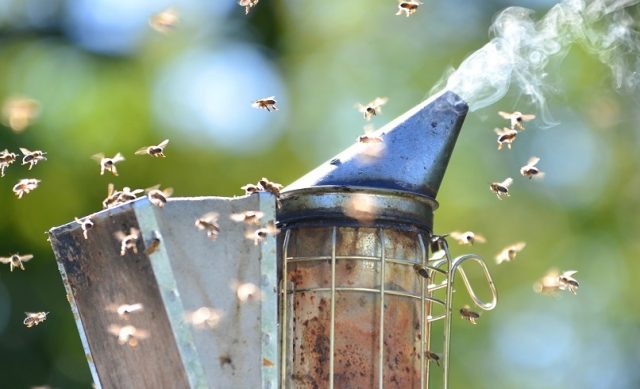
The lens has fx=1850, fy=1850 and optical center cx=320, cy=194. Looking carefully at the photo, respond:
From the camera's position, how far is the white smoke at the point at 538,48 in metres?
10.4

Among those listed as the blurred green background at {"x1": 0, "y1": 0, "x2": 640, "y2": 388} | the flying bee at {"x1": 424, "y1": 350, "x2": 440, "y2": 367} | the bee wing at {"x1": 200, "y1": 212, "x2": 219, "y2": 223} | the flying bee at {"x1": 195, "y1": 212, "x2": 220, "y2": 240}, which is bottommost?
the flying bee at {"x1": 424, "y1": 350, "x2": 440, "y2": 367}

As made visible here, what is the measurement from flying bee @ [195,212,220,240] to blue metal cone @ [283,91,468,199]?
637 mm

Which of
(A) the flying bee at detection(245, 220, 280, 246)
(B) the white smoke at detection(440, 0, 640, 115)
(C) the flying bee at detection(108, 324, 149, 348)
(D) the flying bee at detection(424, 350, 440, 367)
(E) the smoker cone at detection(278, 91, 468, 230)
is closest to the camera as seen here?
(A) the flying bee at detection(245, 220, 280, 246)

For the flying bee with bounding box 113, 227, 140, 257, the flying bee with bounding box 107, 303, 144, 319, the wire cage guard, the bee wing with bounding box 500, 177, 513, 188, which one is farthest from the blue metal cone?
the flying bee with bounding box 107, 303, 144, 319

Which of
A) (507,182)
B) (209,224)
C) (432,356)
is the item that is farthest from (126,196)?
(507,182)

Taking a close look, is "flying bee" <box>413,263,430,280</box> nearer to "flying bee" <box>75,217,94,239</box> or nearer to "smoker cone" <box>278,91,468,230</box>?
"smoker cone" <box>278,91,468,230</box>

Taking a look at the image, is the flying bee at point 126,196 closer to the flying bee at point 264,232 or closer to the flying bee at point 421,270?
the flying bee at point 264,232

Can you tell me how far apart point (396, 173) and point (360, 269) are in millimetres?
541

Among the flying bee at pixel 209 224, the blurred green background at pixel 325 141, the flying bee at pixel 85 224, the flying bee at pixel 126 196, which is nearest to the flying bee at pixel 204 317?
the flying bee at pixel 209 224

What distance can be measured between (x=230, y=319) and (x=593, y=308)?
1940 cm

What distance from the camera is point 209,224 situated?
29.4ft

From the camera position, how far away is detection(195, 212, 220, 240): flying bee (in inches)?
353

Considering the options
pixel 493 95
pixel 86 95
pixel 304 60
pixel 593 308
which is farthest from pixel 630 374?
pixel 493 95

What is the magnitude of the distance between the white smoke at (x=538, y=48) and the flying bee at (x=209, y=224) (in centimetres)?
183
